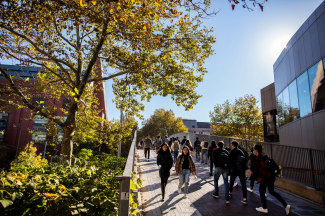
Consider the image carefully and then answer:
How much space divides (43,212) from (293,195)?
8221 millimetres

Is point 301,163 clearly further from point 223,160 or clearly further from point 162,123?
point 162,123

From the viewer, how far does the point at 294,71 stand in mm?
13531

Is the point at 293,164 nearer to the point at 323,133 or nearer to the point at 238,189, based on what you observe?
the point at 238,189

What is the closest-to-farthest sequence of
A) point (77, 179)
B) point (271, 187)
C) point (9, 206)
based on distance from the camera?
point (9, 206) → point (77, 179) → point (271, 187)

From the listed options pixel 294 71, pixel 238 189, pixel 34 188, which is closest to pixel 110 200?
pixel 34 188

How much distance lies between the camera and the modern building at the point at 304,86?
10.1 metres

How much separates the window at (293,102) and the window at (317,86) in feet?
7.28

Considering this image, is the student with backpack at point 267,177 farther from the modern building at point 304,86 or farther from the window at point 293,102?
the window at point 293,102

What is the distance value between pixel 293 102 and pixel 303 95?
5.99ft

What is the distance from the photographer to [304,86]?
12.0 meters

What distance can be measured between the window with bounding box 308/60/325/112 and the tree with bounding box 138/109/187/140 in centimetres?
4862

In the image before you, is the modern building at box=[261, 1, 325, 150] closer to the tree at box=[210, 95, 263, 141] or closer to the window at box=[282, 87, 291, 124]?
the window at box=[282, 87, 291, 124]

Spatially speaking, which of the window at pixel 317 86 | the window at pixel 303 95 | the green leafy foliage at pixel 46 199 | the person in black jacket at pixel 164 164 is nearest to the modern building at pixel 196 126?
the window at pixel 303 95

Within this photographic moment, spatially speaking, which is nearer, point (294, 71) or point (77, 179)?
point (77, 179)
